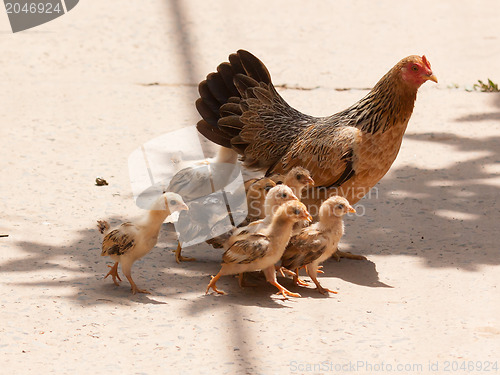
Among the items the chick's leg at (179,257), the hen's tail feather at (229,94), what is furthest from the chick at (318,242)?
the hen's tail feather at (229,94)

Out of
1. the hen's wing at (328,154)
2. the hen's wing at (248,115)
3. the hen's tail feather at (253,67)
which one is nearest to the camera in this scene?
the hen's wing at (328,154)

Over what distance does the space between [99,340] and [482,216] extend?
3.33 metres

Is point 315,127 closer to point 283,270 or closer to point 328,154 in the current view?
point 328,154

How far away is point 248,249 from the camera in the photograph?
16.0ft

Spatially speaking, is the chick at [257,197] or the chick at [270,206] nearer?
the chick at [270,206]

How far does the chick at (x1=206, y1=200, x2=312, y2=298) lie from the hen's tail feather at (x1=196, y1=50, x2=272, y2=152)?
4.24 ft

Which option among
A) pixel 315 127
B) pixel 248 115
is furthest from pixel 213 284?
pixel 248 115

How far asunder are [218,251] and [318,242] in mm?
1050

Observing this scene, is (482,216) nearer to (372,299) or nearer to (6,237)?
(372,299)

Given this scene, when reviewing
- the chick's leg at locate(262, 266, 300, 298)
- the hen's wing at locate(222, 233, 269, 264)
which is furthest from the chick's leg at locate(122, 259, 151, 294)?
the chick's leg at locate(262, 266, 300, 298)

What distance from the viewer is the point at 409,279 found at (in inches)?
208

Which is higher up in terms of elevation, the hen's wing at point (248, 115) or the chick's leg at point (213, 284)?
the hen's wing at point (248, 115)

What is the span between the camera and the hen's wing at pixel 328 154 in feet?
17.9

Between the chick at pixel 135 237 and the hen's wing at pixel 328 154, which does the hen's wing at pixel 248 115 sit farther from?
the chick at pixel 135 237
